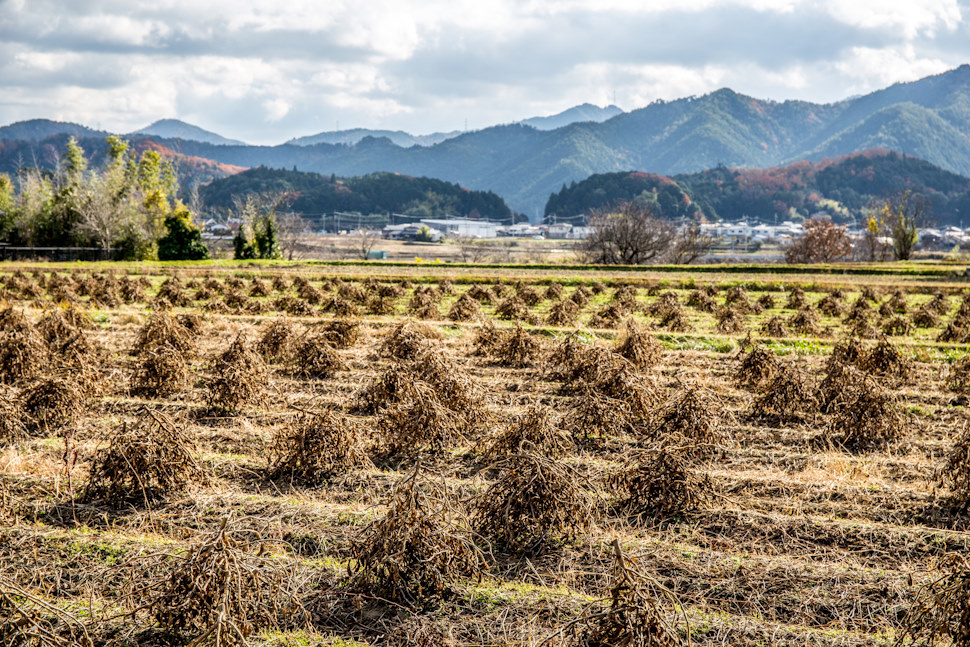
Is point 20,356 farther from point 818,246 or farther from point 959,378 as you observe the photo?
point 818,246

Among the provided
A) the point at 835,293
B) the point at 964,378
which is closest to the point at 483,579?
the point at 964,378

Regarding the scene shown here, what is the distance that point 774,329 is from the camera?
18.8 meters

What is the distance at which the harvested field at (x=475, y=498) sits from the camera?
489cm

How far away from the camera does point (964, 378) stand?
12.4m

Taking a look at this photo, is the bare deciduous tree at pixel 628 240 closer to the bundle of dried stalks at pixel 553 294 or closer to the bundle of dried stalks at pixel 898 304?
the bundle of dried stalks at pixel 553 294

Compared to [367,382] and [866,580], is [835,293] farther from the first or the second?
[866,580]

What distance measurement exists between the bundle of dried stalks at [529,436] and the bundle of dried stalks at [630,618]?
361 cm

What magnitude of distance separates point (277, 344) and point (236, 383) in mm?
3394

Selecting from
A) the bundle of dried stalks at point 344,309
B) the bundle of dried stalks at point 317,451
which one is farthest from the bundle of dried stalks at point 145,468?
the bundle of dried stalks at point 344,309

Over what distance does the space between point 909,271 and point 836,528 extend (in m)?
42.9

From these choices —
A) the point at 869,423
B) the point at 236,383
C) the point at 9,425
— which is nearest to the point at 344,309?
the point at 236,383

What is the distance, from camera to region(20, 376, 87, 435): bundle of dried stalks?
30.9ft

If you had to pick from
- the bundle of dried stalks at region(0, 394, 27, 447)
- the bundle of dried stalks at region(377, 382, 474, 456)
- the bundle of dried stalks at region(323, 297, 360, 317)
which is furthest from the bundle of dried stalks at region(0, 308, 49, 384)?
the bundle of dried stalks at region(323, 297, 360, 317)

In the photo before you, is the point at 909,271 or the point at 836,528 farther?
the point at 909,271
